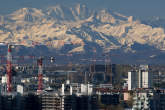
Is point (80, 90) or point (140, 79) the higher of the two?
point (140, 79)

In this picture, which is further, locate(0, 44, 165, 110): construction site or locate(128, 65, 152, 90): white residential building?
locate(128, 65, 152, 90): white residential building

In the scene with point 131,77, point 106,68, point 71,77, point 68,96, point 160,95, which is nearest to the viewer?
point 68,96

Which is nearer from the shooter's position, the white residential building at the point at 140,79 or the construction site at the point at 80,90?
the construction site at the point at 80,90

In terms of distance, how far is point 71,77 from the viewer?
6624 inches

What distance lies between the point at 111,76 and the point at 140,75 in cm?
1800

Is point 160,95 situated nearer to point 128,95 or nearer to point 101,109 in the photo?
point 128,95

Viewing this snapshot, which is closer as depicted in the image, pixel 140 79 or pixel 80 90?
pixel 80 90

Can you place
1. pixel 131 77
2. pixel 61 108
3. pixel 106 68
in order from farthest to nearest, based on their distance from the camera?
pixel 106 68 → pixel 131 77 → pixel 61 108

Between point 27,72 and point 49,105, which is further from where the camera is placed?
point 27,72

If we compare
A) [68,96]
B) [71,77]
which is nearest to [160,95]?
[68,96]

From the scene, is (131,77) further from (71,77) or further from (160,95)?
(160,95)

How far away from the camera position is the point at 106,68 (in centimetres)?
18412

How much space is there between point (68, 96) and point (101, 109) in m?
3.60

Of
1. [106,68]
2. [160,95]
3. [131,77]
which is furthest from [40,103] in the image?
[106,68]
